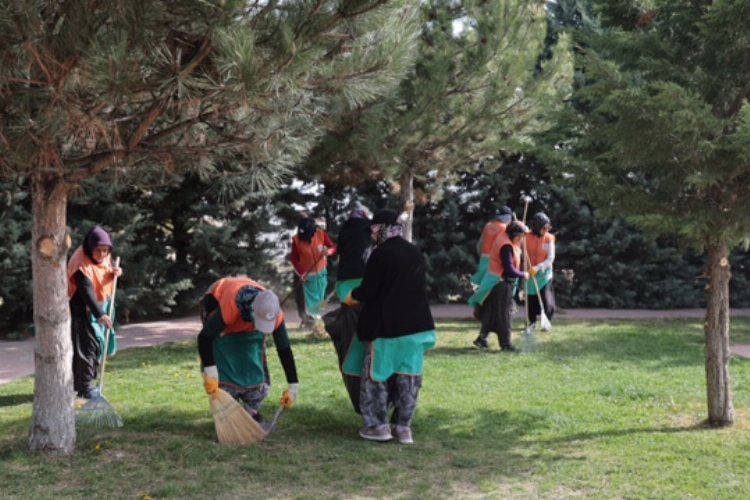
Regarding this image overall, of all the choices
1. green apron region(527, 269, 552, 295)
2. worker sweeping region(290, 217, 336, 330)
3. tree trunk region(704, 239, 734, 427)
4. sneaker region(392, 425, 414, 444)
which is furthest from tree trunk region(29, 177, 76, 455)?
green apron region(527, 269, 552, 295)

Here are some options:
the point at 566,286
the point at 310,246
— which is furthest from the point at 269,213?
the point at 566,286

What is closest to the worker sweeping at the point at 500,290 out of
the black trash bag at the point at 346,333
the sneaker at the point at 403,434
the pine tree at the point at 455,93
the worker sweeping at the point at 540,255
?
the worker sweeping at the point at 540,255

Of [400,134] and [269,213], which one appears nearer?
[400,134]

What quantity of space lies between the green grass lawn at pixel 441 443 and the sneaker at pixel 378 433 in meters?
0.07

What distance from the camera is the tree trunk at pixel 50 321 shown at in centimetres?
487

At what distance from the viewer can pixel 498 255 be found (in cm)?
929

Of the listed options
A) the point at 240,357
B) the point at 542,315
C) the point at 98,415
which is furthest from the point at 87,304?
the point at 542,315

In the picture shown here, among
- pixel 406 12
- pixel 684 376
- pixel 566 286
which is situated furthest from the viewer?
pixel 566 286

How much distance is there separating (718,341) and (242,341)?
11.6ft

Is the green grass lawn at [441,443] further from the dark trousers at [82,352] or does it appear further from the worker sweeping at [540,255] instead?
the worker sweeping at [540,255]

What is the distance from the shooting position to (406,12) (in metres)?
4.61

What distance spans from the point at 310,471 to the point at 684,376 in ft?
15.4

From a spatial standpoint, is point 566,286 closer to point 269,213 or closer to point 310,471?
point 269,213

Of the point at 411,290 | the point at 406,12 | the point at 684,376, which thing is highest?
the point at 406,12
